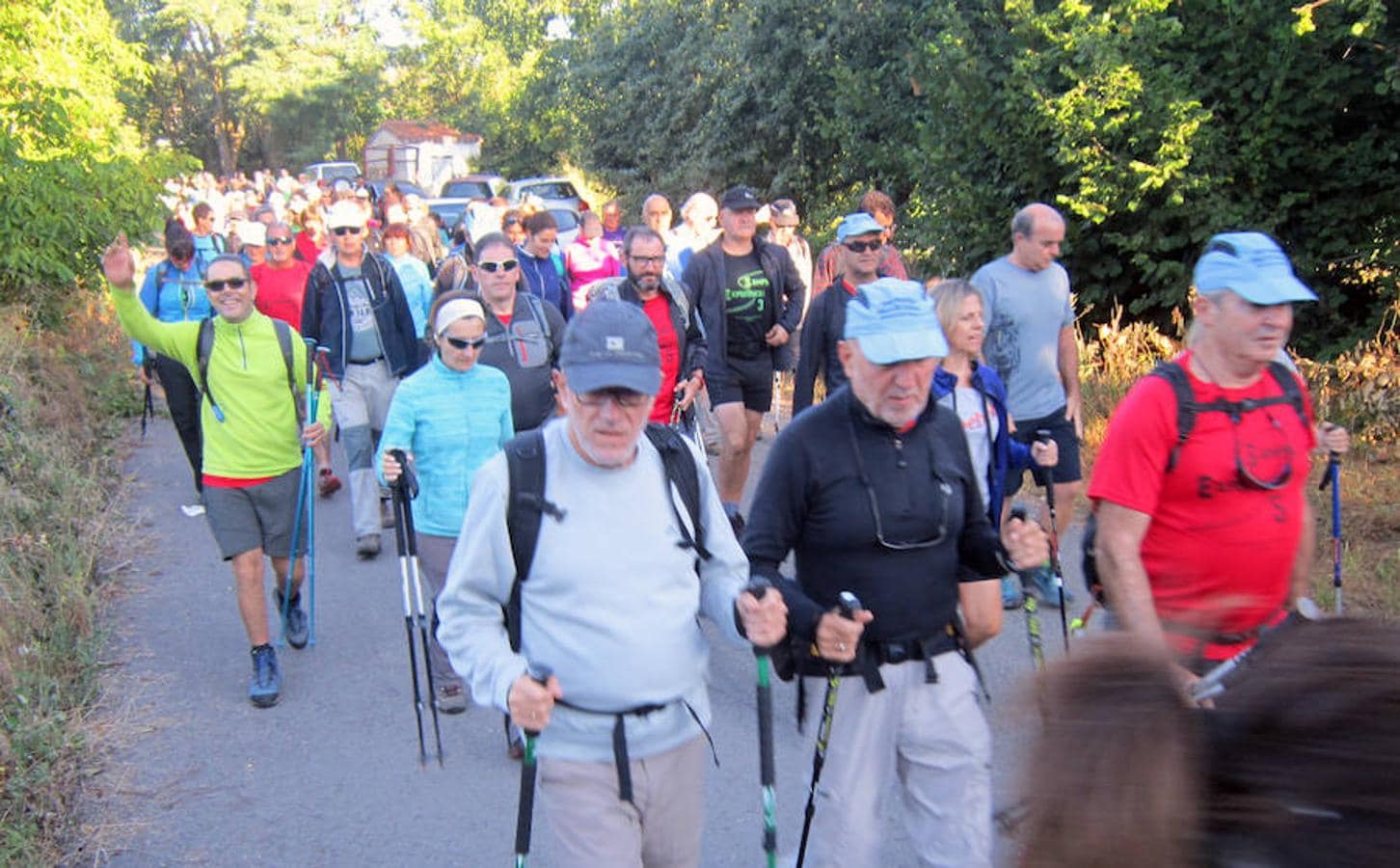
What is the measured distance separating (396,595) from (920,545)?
4980 mm

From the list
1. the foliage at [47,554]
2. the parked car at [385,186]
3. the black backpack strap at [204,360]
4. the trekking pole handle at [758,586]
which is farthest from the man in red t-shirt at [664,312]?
the parked car at [385,186]

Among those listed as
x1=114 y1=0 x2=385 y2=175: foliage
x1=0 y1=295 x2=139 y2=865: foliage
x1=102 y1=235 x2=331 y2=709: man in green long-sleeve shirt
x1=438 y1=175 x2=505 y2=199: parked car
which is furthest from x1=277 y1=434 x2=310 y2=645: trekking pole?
x1=114 y1=0 x2=385 y2=175: foliage

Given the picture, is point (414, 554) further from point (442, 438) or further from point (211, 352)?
point (211, 352)

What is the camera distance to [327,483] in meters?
9.91

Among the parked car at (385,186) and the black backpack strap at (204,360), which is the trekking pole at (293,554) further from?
the parked car at (385,186)

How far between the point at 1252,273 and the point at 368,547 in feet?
20.6

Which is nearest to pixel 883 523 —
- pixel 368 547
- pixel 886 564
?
pixel 886 564

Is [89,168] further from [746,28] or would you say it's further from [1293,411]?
[746,28]

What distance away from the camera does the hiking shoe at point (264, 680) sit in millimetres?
6012

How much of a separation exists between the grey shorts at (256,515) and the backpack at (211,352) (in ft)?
1.11

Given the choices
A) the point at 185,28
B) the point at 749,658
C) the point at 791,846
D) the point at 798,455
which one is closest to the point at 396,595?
the point at 749,658

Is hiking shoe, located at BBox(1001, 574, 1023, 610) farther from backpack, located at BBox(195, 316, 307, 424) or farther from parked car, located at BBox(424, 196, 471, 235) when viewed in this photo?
parked car, located at BBox(424, 196, 471, 235)

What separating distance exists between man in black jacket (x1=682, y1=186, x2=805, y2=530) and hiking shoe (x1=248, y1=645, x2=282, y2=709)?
271 cm

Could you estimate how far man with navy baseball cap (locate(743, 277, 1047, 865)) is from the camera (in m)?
3.24
